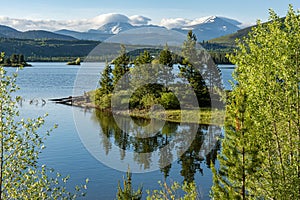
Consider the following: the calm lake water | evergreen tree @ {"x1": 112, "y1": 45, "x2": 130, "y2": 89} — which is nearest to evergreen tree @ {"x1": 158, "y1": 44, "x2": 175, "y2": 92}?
evergreen tree @ {"x1": 112, "y1": 45, "x2": 130, "y2": 89}

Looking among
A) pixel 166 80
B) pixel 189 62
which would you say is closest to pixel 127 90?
pixel 166 80

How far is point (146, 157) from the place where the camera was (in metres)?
46.4

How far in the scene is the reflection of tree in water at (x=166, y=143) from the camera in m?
44.0

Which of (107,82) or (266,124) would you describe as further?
(107,82)

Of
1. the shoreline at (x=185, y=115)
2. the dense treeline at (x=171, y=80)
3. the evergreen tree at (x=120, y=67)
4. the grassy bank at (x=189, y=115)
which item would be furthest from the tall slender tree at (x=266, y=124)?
the evergreen tree at (x=120, y=67)

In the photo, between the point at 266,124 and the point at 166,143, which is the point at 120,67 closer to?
the point at 166,143

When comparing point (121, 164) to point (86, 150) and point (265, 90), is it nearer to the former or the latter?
point (86, 150)

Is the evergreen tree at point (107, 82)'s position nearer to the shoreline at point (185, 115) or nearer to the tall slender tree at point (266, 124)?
the shoreline at point (185, 115)

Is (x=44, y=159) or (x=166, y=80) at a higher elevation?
(x=166, y=80)

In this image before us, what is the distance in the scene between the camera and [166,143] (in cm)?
5278

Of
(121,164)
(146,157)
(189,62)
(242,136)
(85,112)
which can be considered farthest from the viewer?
(85,112)

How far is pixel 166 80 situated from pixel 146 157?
90.8ft

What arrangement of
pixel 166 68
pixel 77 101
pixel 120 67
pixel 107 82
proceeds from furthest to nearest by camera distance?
pixel 77 101 → pixel 107 82 → pixel 120 67 → pixel 166 68

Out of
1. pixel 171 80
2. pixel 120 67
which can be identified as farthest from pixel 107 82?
pixel 171 80
